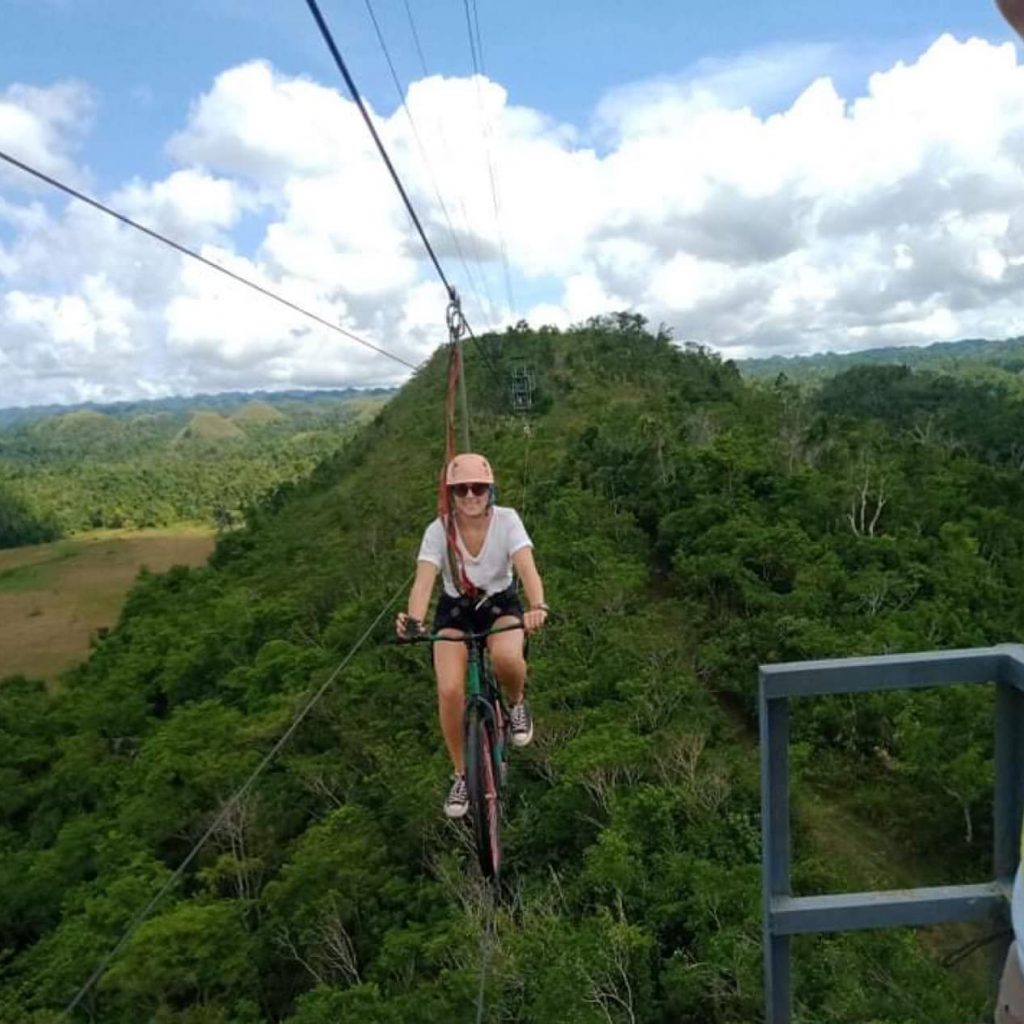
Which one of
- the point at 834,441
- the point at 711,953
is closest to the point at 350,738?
the point at 711,953

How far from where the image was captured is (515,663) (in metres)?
4.31

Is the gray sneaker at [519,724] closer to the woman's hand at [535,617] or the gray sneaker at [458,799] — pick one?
the gray sneaker at [458,799]

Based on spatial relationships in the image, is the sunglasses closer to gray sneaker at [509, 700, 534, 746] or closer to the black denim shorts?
the black denim shorts

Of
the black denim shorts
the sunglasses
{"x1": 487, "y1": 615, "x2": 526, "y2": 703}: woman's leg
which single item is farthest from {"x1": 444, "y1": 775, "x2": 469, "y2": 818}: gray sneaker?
the sunglasses

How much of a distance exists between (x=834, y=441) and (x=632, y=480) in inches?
345

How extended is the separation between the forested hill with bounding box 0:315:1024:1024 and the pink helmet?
7.31 metres

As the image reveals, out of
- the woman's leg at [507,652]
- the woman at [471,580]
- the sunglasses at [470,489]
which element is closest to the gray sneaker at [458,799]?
the woman at [471,580]

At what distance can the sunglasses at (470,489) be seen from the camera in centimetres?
414

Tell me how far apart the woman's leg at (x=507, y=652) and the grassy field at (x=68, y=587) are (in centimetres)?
4532

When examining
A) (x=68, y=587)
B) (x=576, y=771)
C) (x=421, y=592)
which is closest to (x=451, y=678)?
(x=421, y=592)

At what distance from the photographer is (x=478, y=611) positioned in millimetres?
4344

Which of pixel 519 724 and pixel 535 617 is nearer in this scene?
pixel 535 617

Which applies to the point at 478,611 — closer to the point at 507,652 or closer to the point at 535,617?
the point at 507,652

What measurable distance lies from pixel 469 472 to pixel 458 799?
1568mm
